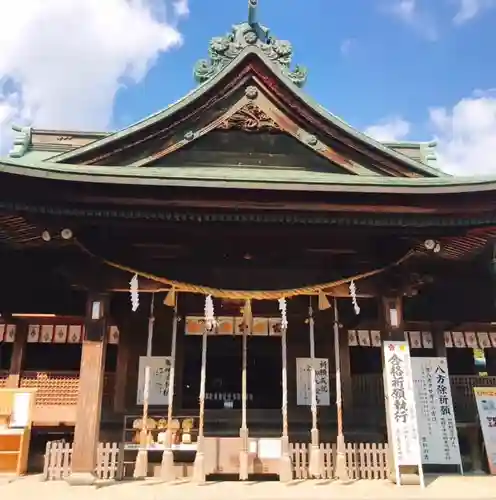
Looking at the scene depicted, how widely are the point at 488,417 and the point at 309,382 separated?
443 centimetres

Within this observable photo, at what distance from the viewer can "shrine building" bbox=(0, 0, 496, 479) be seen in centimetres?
907

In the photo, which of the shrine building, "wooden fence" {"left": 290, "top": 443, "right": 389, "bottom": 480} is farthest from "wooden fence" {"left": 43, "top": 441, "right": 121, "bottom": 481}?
"wooden fence" {"left": 290, "top": 443, "right": 389, "bottom": 480}

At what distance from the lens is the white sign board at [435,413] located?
11281 millimetres

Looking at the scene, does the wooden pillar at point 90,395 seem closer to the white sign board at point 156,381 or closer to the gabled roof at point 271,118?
the white sign board at point 156,381

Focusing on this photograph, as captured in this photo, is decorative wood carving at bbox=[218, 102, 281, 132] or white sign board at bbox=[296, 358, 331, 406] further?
white sign board at bbox=[296, 358, 331, 406]

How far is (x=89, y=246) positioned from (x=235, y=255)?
2.95 meters

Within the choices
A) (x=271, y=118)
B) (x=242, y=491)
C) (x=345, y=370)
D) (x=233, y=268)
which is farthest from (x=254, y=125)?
(x=242, y=491)

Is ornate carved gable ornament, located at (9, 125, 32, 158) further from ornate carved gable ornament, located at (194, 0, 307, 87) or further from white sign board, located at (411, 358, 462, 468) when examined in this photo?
white sign board, located at (411, 358, 462, 468)

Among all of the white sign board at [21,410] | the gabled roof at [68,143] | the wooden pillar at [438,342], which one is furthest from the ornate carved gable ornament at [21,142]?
the wooden pillar at [438,342]

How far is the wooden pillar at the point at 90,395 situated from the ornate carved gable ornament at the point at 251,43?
19.1 feet

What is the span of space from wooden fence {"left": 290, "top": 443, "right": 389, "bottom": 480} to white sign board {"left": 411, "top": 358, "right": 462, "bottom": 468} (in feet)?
6.84

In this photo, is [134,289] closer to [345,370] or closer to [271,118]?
[271,118]

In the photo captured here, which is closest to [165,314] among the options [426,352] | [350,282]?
[350,282]

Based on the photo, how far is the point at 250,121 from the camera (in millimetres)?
10789
